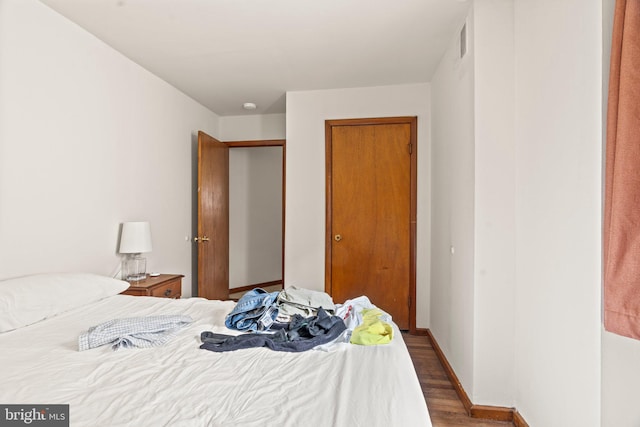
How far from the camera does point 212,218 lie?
3.79 m

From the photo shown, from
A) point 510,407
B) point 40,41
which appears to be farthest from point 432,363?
point 40,41

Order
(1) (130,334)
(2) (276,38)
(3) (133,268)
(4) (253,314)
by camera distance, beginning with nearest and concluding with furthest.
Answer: (1) (130,334)
(4) (253,314)
(2) (276,38)
(3) (133,268)

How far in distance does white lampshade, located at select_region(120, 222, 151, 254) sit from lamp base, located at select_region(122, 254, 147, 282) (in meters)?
0.16

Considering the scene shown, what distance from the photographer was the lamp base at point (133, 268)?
2.58 metres

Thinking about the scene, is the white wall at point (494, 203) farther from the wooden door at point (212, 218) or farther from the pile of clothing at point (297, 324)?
the wooden door at point (212, 218)

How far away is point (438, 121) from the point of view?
9.69ft

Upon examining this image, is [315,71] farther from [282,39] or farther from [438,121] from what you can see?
[438,121]

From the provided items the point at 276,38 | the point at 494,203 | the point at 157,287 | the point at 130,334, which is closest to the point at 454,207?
the point at 494,203

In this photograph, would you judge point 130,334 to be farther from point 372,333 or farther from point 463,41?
point 463,41

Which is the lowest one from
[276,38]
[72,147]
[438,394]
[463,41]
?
[438,394]

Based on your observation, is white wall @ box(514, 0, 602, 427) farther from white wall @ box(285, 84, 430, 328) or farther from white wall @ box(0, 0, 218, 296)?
white wall @ box(0, 0, 218, 296)

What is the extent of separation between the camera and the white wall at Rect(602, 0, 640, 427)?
93cm

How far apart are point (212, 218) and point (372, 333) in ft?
9.30

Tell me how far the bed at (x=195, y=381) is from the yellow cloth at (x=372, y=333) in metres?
0.04
